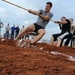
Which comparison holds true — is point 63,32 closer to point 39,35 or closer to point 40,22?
point 40,22

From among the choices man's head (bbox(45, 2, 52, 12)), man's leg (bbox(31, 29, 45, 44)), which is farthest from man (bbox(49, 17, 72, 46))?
man's leg (bbox(31, 29, 45, 44))

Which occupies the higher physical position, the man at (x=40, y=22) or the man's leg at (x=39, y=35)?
the man at (x=40, y=22)

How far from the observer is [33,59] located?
7.23m

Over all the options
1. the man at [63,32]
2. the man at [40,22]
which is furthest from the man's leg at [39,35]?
the man at [63,32]

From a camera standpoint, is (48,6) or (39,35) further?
(48,6)

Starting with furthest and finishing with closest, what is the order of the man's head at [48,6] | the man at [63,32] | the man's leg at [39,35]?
the man at [63,32] → the man's head at [48,6] → the man's leg at [39,35]

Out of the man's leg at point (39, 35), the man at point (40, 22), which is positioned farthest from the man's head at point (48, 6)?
the man's leg at point (39, 35)

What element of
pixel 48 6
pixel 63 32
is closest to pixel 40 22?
pixel 48 6

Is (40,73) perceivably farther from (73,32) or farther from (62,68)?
(73,32)

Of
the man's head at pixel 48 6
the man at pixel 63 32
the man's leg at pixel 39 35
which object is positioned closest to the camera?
the man's leg at pixel 39 35

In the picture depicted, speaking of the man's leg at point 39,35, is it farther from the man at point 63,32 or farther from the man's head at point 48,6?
the man at point 63,32

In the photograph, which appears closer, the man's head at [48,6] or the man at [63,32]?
the man's head at [48,6]

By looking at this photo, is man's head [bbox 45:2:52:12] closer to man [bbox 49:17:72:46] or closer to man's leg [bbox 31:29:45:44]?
man's leg [bbox 31:29:45:44]

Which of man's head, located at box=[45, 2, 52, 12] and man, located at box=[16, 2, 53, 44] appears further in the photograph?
man's head, located at box=[45, 2, 52, 12]
